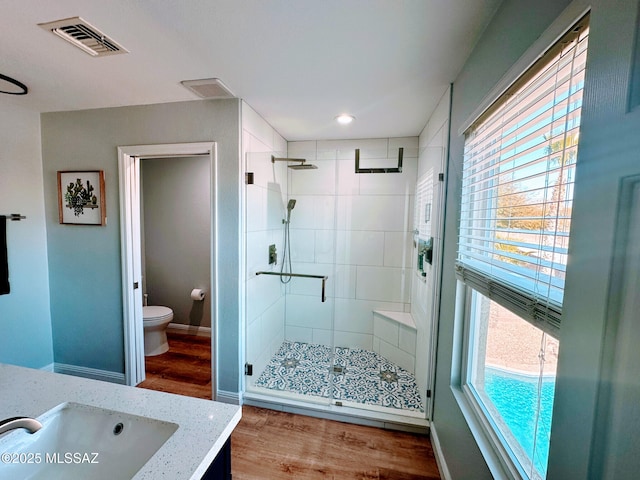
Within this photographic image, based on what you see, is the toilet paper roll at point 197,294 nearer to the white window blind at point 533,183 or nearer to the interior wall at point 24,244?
the interior wall at point 24,244

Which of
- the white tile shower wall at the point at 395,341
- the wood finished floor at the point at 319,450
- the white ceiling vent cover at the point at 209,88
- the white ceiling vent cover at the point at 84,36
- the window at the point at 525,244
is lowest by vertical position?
the wood finished floor at the point at 319,450

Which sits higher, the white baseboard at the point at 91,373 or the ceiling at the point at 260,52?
the ceiling at the point at 260,52

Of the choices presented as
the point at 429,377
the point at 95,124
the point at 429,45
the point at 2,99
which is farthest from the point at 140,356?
the point at 429,45

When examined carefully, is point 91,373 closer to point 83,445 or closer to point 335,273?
point 83,445

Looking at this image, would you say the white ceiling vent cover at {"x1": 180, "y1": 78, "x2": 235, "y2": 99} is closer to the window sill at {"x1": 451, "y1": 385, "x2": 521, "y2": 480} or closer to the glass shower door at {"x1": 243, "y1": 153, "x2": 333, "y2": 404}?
the glass shower door at {"x1": 243, "y1": 153, "x2": 333, "y2": 404}

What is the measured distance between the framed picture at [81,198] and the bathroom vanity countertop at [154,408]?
152 centimetres

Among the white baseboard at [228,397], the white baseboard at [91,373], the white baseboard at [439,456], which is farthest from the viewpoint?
the white baseboard at [91,373]

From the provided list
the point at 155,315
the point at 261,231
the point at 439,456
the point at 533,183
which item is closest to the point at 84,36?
the point at 261,231

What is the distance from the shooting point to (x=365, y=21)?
1.20 meters

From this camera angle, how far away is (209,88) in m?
1.85

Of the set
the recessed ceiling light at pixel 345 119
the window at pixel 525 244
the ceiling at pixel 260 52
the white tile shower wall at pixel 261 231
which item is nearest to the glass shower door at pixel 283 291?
the white tile shower wall at pixel 261 231

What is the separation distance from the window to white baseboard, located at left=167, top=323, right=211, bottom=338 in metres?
3.12

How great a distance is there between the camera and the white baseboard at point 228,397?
2160 millimetres

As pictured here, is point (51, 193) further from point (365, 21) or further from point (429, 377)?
point (429, 377)
